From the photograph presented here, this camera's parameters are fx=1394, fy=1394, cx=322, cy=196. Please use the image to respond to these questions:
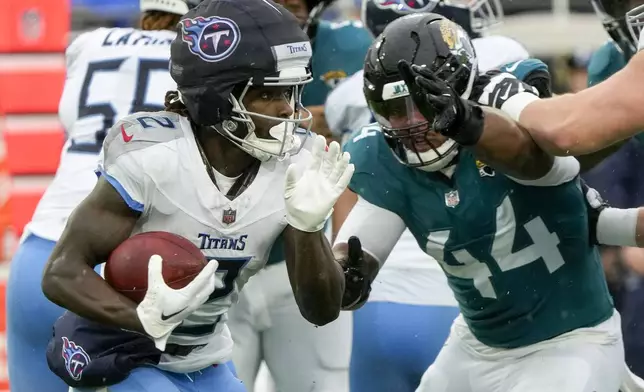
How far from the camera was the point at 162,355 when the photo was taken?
140 inches

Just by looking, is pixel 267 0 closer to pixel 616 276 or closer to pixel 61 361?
pixel 61 361

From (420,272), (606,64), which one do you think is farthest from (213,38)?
(606,64)

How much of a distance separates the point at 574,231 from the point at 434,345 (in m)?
0.99

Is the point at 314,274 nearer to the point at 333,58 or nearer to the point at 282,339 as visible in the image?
the point at 282,339

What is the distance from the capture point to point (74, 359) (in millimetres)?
3461

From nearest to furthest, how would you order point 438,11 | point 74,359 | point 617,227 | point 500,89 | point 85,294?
point 85,294 → point 74,359 → point 500,89 → point 617,227 → point 438,11

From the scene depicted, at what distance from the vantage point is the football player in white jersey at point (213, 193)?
338 cm

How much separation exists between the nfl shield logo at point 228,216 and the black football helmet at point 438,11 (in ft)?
6.13

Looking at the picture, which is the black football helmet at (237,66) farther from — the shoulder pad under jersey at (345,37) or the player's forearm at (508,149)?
the shoulder pad under jersey at (345,37)

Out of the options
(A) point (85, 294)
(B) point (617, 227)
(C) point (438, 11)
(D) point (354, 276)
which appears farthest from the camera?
(C) point (438, 11)

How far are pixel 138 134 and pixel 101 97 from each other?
125cm

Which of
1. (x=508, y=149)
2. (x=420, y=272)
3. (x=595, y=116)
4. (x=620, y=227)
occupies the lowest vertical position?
(x=420, y=272)

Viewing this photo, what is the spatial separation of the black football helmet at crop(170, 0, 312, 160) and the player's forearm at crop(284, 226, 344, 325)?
248mm

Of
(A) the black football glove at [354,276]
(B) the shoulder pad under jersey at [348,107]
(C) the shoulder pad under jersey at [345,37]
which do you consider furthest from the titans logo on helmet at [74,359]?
(C) the shoulder pad under jersey at [345,37]
